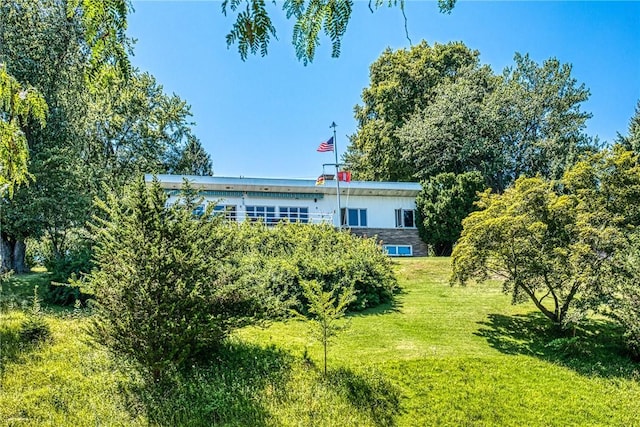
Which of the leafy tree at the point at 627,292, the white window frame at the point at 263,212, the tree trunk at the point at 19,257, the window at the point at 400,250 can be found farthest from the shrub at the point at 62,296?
the window at the point at 400,250

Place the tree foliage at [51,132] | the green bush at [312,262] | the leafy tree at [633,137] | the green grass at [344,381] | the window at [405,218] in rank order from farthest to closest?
the window at [405,218] < the leafy tree at [633,137] < the tree foliage at [51,132] < the green bush at [312,262] < the green grass at [344,381]

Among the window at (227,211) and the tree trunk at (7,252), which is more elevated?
the window at (227,211)

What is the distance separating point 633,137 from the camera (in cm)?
2244

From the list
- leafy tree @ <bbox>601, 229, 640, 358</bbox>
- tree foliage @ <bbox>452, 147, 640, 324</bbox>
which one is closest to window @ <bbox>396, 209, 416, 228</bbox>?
tree foliage @ <bbox>452, 147, 640, 324</bbox>

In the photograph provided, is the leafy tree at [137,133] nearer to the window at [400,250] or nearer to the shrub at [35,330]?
the shrub at [35,330]

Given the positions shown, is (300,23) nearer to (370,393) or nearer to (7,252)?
(370,393)

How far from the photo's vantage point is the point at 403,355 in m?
8.55

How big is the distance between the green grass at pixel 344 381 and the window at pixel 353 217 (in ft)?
46.6

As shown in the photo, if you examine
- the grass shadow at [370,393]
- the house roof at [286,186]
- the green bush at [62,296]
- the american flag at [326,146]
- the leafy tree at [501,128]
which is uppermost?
the leafy tree at [501,128]

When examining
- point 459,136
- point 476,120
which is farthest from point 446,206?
point 476,120

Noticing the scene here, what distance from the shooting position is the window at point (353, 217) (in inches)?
960

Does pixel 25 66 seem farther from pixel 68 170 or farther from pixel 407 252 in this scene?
pixel 407 252

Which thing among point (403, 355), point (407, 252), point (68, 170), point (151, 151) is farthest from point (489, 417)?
point (151, 151)

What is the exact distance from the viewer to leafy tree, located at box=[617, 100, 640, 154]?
21695 mm
